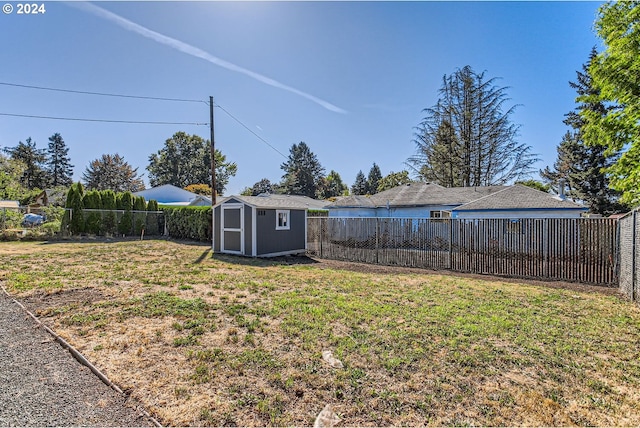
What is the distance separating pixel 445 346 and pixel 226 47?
11897 millimetres

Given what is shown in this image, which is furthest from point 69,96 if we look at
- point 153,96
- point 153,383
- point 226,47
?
point 153,383

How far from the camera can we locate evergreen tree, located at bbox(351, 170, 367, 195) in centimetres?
5278

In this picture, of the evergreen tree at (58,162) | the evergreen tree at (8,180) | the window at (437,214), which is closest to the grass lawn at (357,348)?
the window at (437,214)

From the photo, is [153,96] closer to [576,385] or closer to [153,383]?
[153,383]

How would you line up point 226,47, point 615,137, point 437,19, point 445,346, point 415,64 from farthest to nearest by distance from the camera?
1. point 415,64
2. point 226,47
3. point 437,19
4. point 615,137
5. point 445,346

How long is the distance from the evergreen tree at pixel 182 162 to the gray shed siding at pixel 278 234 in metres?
37.2

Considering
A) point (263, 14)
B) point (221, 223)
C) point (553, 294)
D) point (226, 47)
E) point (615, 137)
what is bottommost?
point (553, 294)

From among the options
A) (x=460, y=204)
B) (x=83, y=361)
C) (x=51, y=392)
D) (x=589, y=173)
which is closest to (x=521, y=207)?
(x=460, y=204)

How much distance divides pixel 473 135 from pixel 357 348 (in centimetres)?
2533

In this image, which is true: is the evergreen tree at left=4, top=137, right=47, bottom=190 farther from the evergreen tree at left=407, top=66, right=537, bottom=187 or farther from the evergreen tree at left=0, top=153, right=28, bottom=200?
the evergreen tree at left=407, top=66, right=537, bottom=187

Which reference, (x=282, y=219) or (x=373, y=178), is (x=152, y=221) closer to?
(x=282, y=219)

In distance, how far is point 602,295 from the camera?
6.05 metres

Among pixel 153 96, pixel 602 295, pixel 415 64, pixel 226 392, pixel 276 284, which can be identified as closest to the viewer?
pixel 226 392

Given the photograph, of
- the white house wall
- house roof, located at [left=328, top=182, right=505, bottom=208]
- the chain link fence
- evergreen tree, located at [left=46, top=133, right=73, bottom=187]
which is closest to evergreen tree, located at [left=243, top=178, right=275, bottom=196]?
the white house wall
